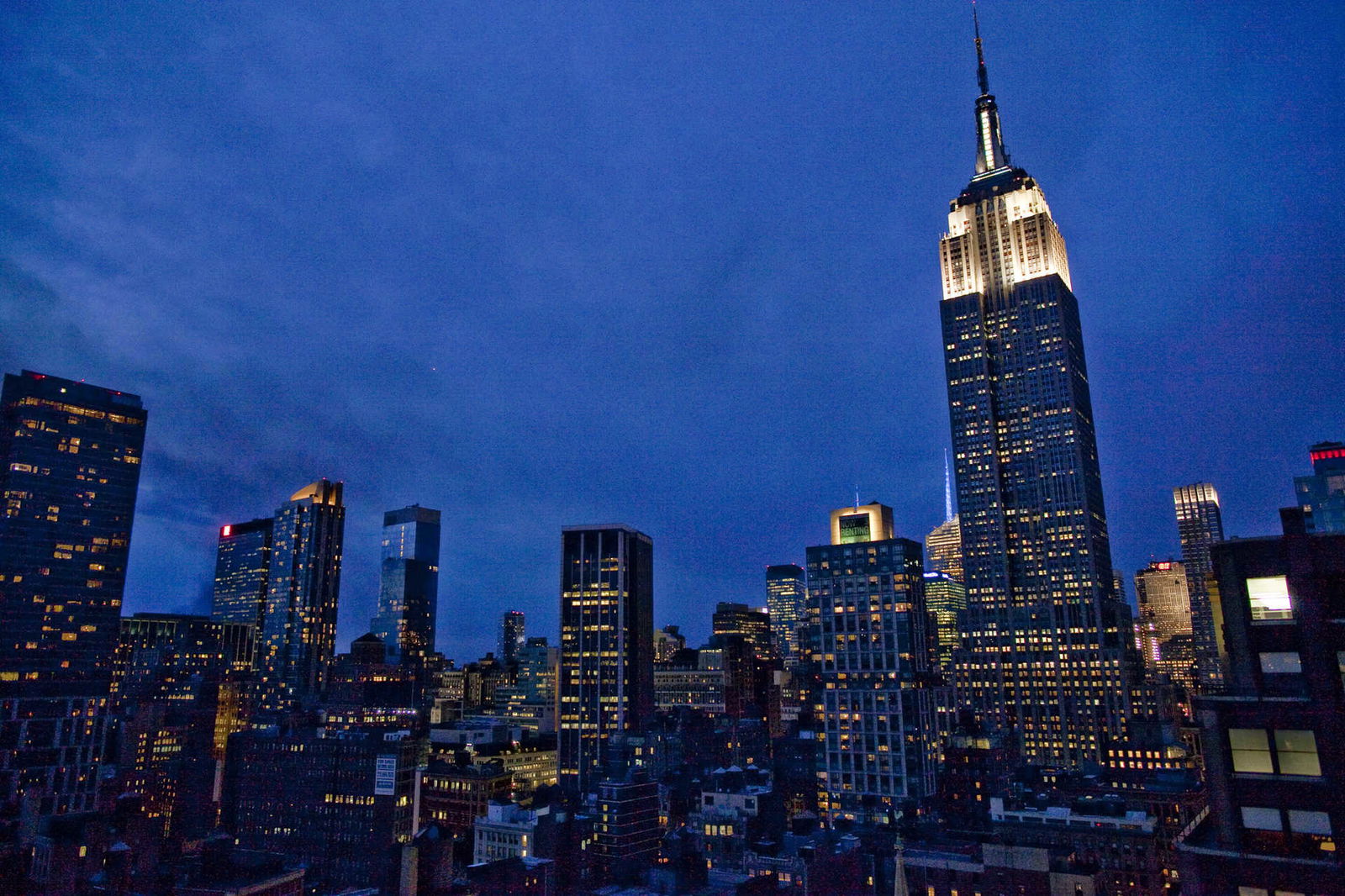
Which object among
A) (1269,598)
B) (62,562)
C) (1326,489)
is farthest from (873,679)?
(62,562)

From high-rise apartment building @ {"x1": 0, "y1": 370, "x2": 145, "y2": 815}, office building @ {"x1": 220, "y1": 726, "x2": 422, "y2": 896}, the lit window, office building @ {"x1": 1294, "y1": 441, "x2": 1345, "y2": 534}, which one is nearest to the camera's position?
the lit window

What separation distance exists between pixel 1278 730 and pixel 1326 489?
174 meters

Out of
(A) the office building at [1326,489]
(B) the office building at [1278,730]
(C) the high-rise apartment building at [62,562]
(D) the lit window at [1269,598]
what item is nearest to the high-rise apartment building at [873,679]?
(A) the office building at [1326,489]

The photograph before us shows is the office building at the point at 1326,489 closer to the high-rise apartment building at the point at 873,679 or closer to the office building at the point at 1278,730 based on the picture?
the high-rise apartment building at the point at 873,679

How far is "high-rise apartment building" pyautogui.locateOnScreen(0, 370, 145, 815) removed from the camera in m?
160

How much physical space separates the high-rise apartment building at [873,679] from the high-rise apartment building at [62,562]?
14716 cm

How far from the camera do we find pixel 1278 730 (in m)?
25.9

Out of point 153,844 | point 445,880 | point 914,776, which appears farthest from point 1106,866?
point 153,844

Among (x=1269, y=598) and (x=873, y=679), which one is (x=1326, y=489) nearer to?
(x=873, y=679)

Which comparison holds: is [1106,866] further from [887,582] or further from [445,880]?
[445,880]

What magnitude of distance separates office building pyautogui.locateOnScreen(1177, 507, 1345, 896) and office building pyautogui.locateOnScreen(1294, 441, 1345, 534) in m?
160

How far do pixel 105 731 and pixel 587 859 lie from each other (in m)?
121

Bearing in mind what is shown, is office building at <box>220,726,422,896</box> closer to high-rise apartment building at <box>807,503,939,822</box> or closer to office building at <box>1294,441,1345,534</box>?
high-rise apartment building at <box>807,503,939,822</box>

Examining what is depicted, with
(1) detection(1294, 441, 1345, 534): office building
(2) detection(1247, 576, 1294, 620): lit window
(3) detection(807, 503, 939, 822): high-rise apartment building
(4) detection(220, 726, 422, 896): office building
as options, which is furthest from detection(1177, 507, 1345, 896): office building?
(1) detection(1294, 441, 1345, 534): office building
